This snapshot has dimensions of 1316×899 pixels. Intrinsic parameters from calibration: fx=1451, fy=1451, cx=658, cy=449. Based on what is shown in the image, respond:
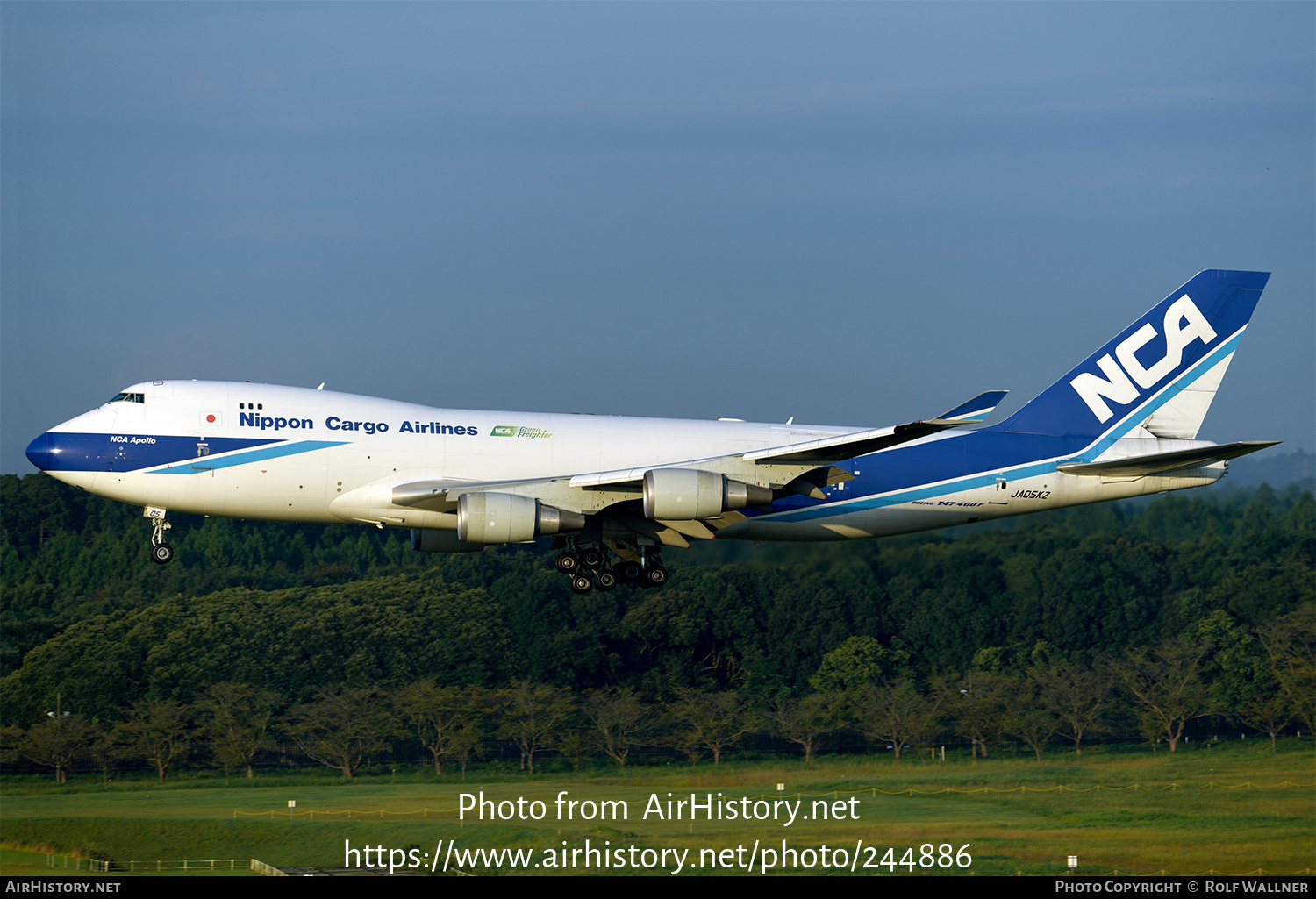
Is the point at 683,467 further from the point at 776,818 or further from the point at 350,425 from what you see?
the point at 776,818

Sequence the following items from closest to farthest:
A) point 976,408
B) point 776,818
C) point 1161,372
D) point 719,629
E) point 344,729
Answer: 1. point 976,408
2. point 1161,372
3. point 776,818
4. point 344,729
5. point 719,629

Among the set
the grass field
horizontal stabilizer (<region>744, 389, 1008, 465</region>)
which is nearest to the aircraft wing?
horizontal stabilizer (<region>744, 389, 1008, 465</region>)

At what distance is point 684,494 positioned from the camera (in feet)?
122

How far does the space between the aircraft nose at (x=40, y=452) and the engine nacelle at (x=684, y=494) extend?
15.6 m

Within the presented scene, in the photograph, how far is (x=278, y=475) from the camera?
3800cm

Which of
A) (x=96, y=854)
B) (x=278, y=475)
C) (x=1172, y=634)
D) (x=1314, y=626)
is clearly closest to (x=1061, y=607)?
(x=1172, y=634)

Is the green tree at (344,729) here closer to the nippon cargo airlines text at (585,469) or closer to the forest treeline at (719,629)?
the forest treeline at (719,629)

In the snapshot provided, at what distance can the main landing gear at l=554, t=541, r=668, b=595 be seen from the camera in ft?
133

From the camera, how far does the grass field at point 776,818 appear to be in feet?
168

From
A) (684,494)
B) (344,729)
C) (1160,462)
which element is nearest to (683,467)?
(684,494)

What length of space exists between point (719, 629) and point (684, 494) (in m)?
51.2

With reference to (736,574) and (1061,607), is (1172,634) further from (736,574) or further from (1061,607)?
(736,574)

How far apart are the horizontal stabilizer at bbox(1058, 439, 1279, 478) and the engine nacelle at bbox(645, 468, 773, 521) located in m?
11.6

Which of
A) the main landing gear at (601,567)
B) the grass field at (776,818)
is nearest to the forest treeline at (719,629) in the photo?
the grass field at (776,818)
